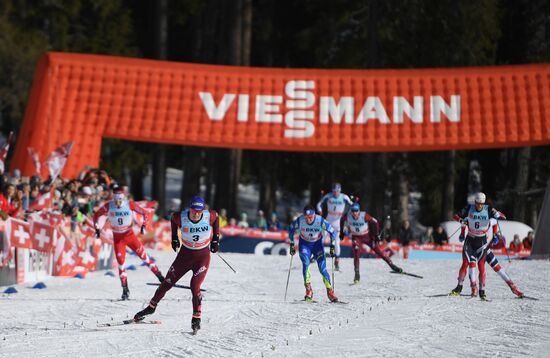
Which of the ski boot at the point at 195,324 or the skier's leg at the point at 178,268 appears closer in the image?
the ski boot at the point at 195,324

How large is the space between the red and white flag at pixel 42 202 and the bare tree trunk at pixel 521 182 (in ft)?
67.7

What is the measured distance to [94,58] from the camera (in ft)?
97.8

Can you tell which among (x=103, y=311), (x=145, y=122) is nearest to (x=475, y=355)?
(x=103, y=311)

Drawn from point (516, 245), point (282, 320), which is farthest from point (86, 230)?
point (516, 245)

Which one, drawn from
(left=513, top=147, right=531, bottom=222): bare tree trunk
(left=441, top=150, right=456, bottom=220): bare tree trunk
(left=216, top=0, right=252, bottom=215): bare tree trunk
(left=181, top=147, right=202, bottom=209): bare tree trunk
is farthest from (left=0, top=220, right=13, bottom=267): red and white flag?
(left=181, top=147, right=202, bottom=209): bare tree trunk

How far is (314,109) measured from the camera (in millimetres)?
29953

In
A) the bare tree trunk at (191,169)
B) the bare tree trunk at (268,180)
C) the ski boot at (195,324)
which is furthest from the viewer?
the bare tree trunk at (268,180)

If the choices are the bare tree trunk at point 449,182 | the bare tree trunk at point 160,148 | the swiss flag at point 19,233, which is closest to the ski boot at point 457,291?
the swiss flag at point 19,233

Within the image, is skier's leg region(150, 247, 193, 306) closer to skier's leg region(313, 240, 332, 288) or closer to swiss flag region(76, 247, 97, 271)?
skier's leg region(313, 240, 332, 288)

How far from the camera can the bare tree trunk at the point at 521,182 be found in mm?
36875

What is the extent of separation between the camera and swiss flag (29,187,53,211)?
20797mm

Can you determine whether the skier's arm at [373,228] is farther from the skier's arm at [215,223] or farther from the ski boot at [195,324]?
the ski boot at [195,324]

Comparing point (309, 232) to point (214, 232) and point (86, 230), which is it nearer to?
point (214, 232)

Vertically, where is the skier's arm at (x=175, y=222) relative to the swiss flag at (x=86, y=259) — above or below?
above
